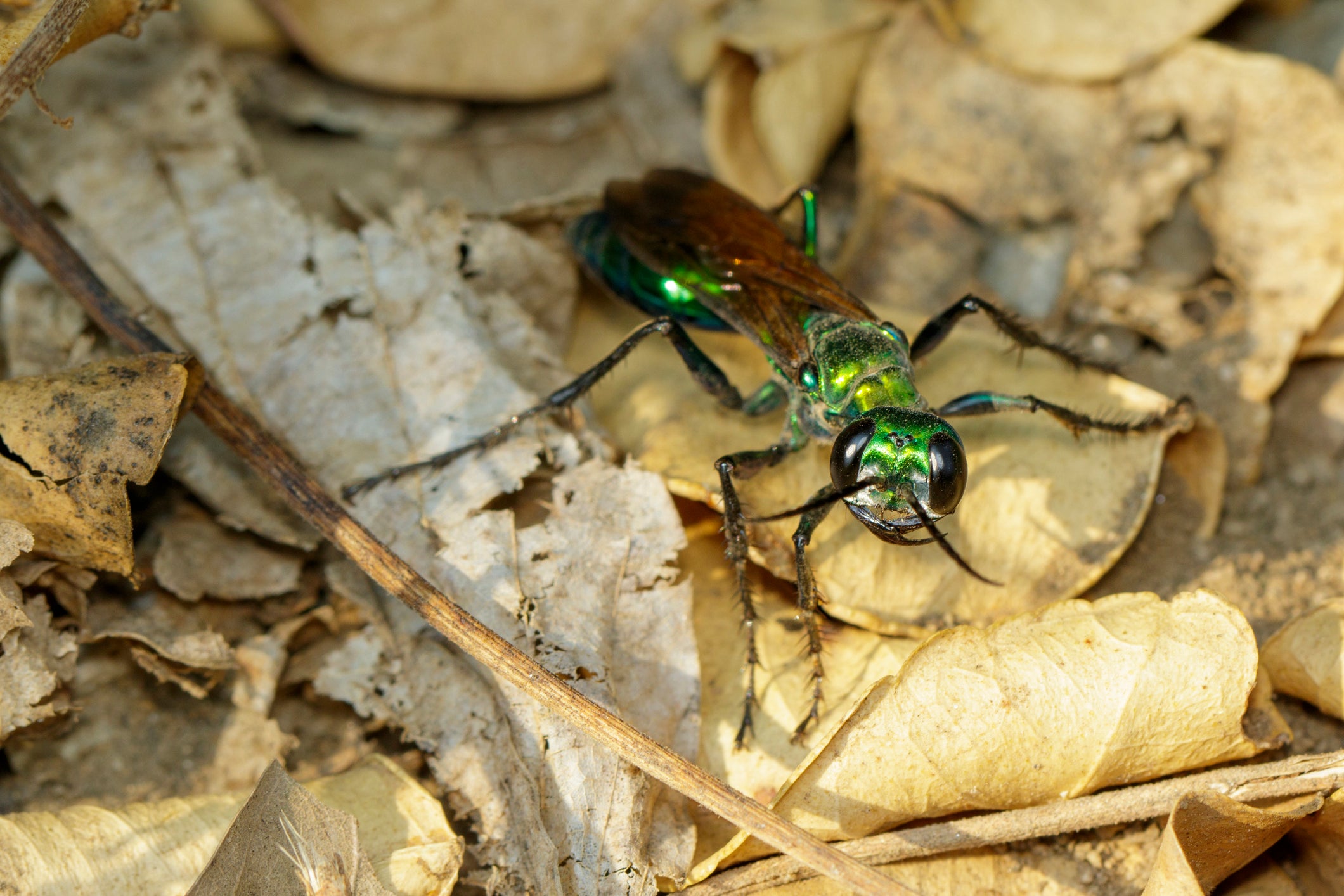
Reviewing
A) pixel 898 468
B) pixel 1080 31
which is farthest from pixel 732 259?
pixel 1080 31

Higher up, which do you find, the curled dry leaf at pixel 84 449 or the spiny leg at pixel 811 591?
the curled dry leaf at pixel 84 449

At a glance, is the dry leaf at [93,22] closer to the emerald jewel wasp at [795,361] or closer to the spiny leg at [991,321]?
the emerald jewel wasp at [795,361]

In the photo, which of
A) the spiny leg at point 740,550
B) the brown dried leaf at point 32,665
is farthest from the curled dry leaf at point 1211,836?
the brown dried leaf at point 32,665

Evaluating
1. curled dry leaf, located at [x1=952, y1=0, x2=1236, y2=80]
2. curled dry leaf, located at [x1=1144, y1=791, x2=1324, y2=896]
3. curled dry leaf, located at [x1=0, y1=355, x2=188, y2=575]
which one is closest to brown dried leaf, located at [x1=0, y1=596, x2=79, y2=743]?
curled dry leaf, located at [x1=0, y1=355, x2=188, y2=575]

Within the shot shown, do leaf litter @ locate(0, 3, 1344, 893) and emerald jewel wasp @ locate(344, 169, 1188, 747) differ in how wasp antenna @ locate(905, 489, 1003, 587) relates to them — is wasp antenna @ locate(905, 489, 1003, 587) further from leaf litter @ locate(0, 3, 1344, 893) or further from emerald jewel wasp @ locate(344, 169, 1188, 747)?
leaf litter @ locate(0, 3, 1344, 893)

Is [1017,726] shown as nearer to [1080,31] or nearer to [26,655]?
[26,655]
